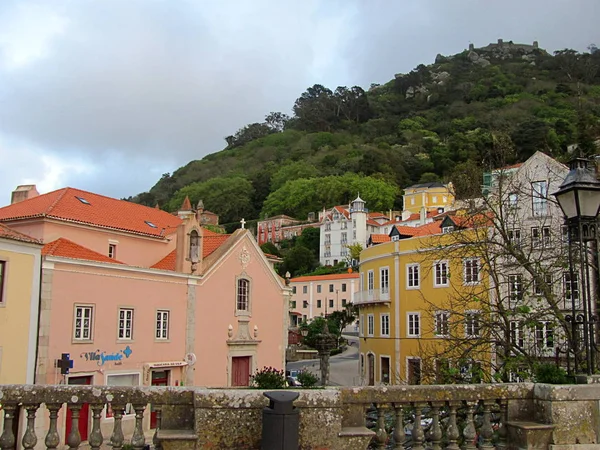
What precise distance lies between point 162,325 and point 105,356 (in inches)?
138

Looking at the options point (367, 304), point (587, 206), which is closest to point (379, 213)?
point (367, 304)

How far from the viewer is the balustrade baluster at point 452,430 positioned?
6000mm

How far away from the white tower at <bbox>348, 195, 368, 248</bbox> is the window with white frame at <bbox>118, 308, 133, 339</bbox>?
77.4 meters

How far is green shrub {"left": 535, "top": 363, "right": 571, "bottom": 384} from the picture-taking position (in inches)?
259

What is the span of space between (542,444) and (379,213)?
10416 cm

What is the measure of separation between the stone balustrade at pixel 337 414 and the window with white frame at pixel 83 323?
58.1 feet

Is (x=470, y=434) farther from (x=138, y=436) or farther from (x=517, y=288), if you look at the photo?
(x=517, y=288)

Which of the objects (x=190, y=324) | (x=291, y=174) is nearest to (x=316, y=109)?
(x=291, y=174)

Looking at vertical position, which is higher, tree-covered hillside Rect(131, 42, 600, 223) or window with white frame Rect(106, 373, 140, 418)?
tree-covered hillside Rect(131, 42, 600, 223)

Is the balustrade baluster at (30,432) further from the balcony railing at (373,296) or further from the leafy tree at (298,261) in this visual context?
the leafy tree at (298,261)

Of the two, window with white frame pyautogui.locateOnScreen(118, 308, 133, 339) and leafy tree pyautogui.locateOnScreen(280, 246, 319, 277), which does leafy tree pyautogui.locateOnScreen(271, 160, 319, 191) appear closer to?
leafy tree pyautogui.locateOnScreen(280, 246, 319, 277)

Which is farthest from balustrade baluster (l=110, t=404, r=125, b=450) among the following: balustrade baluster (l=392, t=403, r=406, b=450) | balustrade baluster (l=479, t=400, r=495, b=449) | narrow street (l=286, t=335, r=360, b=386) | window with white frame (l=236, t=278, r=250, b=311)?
narrow street (l=286, t=335, r=360, b=386)

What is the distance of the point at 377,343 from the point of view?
1559 inches

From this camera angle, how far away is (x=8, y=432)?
544 centimetres
